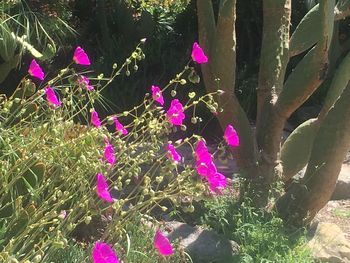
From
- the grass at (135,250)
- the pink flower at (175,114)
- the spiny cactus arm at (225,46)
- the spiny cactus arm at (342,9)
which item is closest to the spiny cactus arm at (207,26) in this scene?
the spiny cactus arm at (225,46)

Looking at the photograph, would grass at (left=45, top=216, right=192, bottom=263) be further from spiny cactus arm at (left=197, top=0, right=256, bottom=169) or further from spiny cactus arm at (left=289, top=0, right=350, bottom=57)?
spiny cactus arm at (left=289, top=0, right=350, bottom=57)

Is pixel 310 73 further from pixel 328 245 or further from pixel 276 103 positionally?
pixel 328 245

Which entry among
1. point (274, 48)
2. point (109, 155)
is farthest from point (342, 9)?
point (109, 155)

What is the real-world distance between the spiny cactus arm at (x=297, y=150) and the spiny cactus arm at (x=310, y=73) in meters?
0.36

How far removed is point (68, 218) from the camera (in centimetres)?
212

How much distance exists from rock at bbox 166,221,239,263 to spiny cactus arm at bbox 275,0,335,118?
945mm

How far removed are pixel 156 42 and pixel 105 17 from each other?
0.81m

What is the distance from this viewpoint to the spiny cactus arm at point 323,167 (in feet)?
13.0

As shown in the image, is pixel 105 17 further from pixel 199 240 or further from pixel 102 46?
pixel 199 240

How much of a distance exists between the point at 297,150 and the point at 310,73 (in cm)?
80

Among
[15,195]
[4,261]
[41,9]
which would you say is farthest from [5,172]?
[41,9]

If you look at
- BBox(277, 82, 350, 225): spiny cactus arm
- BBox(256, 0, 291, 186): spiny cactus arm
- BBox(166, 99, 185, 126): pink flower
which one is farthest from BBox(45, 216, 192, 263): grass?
BBox(256, 0, 291, 186): spiny cactus arm

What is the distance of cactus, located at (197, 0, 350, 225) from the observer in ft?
12.8

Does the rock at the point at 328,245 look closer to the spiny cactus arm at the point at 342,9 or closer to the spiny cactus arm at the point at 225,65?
the spiny cactus arm at the point at 225,65
